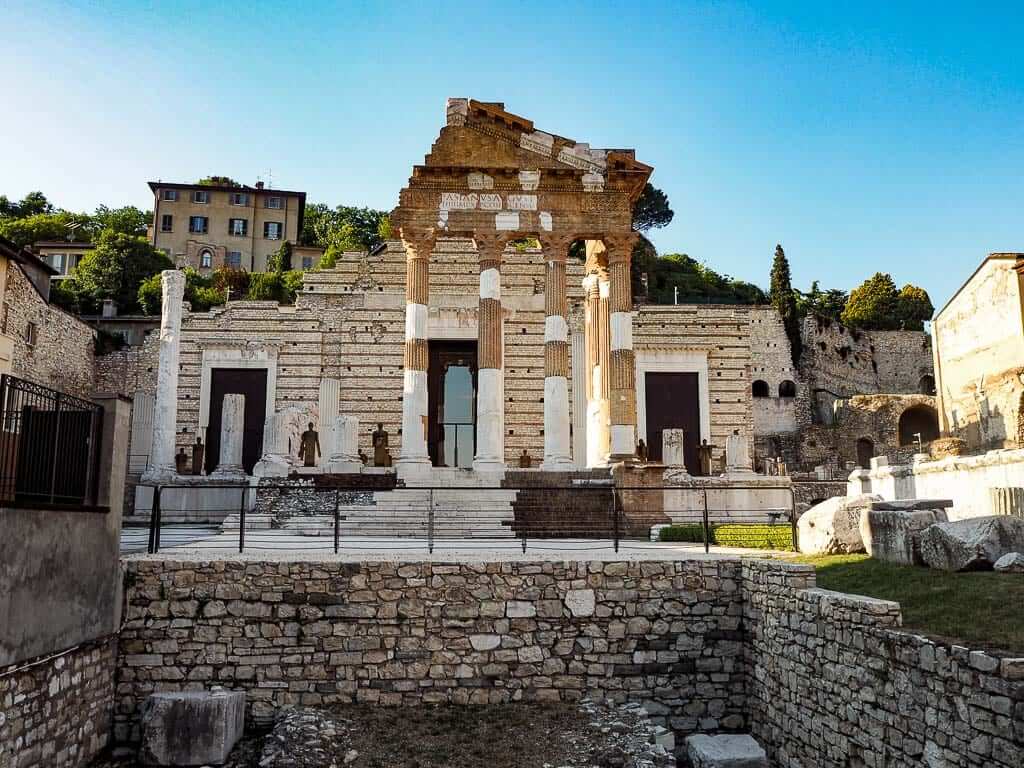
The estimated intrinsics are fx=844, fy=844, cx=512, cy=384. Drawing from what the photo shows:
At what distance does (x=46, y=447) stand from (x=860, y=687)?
944cm

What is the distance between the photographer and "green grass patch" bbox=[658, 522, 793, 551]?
14.7m

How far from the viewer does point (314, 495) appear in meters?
20.4

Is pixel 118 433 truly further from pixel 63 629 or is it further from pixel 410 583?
pixel 410 583

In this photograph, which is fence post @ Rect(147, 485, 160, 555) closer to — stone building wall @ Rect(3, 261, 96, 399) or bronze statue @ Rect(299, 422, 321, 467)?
bronze statue @ Rect(299, 422, 321, 467)

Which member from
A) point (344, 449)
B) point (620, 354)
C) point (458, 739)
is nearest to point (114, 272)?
point (344, 449)

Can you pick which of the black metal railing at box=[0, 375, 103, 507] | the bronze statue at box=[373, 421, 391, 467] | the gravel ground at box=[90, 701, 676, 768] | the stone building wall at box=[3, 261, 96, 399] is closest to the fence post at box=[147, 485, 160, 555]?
the black metal railing at box=[0, 375, 103, 507]

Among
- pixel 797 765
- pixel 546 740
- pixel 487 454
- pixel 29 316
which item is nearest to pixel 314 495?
pixel 487 454

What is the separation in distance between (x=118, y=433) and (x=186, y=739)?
4.05m

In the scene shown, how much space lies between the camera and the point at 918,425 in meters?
49.2

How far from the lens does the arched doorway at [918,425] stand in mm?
48531

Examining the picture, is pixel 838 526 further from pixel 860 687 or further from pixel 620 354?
pixel 620 354

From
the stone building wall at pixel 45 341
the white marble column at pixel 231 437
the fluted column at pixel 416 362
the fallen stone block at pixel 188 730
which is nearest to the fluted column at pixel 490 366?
the fluted column at pixel 416 362

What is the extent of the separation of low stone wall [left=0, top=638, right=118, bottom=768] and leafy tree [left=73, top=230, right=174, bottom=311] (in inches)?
1633

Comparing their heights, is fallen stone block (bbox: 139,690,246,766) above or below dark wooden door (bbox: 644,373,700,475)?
below
